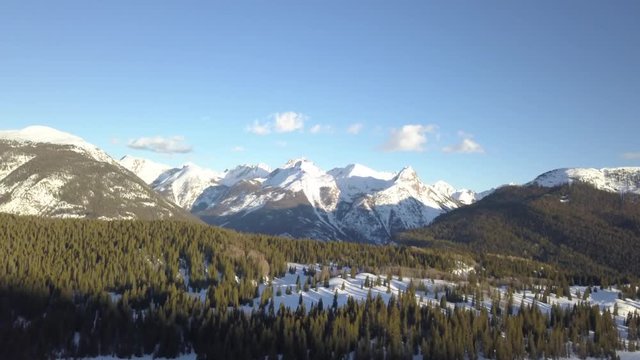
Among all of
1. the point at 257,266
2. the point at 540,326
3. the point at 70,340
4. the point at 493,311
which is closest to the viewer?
the point at 70,340

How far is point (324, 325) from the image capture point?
136625 millimetres

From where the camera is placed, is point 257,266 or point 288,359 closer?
point 288,359

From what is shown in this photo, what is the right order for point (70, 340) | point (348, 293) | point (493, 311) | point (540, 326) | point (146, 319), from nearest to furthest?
point (70, 340)
point (146, 319)
point (540, 326)
point (493, 311)
point (348, 293)

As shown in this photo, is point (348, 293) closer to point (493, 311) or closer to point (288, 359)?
→ point (493, 311)

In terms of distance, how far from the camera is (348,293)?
179 meters

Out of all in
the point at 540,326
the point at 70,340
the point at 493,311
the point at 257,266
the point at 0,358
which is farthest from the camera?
the point at 257,266

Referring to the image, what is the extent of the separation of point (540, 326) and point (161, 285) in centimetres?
10342

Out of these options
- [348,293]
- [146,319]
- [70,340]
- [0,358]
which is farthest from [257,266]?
[0,358]

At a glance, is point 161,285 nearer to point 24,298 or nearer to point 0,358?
point 24,298

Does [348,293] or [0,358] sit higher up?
[348,293]

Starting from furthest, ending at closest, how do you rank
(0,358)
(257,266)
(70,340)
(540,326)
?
(257,266), (540,326), (70,340), (0,358)

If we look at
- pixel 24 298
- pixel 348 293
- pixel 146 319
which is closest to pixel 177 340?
pixel 146 319

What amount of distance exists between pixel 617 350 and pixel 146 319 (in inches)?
4526

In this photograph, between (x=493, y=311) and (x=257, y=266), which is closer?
(x=493, y=311)
